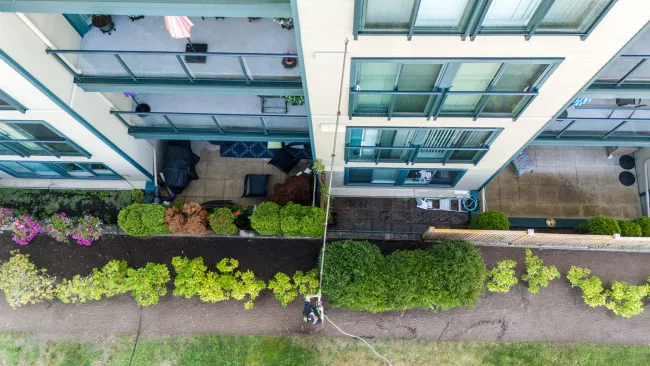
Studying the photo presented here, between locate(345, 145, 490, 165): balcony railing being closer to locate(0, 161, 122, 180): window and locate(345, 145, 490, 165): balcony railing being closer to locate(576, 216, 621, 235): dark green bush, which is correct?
locate(576, 216, 621, 235): dark green bush

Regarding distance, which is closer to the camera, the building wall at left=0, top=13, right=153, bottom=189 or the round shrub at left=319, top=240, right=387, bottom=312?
the building wall at left=0, top=13, right=153, bottom=189

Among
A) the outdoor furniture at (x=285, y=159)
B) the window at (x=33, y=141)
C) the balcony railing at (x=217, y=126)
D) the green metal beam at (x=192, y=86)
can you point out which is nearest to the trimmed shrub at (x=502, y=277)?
the balcony railing at (x=217, y=126)

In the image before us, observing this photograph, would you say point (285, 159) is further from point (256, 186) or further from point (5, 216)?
point (5, 216)

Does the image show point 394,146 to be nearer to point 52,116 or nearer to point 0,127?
point 52,116

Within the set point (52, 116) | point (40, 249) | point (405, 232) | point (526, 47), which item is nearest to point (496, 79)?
point (526, 47)

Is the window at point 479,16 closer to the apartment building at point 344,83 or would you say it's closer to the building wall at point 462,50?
the apartment building at point 344,83

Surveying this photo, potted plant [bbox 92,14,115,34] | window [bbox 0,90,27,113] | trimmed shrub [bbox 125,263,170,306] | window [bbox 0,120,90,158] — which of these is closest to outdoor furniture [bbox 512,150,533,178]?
trimmed shrub [bbox 125,263,170,306]

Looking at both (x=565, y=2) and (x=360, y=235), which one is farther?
(x=360, y=235)
